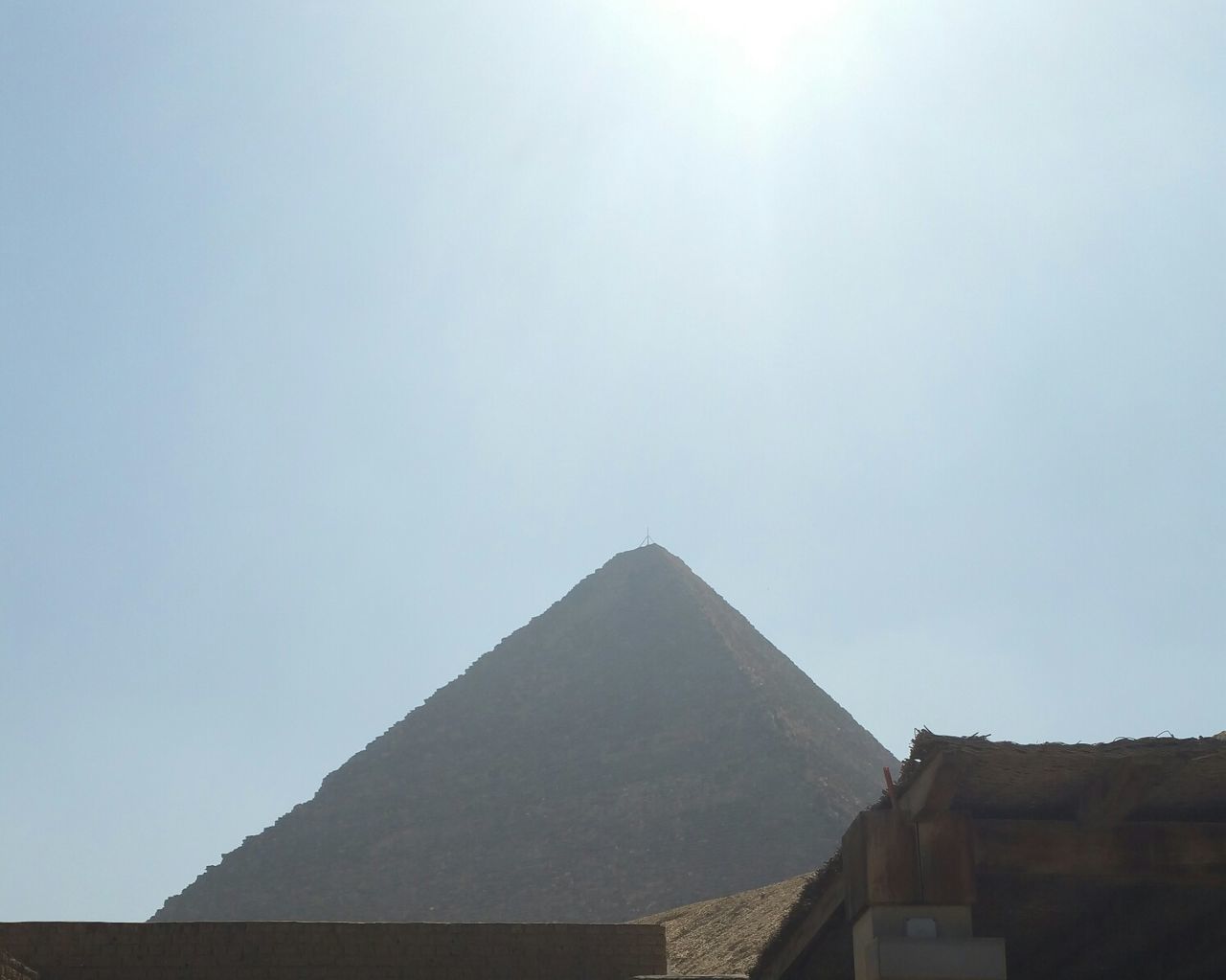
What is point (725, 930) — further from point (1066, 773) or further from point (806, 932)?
point (1066, 773)

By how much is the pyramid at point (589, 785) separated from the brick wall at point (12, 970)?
38272 millimetres

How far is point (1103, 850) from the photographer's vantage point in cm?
528

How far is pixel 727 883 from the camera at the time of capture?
4938 cm

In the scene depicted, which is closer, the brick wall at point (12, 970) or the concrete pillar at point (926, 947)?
the concrete pillar at point (926, 947)

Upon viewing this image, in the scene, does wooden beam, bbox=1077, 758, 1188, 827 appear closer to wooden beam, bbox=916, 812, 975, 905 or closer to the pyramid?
wooden beam, bbox=916, 812, 975, 905

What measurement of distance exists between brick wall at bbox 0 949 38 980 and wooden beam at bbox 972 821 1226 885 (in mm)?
6642

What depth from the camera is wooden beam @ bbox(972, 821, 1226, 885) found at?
524 cm

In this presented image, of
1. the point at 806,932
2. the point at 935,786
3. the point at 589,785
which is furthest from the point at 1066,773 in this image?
the point at 589,785

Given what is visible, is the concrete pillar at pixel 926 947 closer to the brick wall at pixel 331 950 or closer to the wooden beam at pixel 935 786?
the wooden beam at pixel 935 786

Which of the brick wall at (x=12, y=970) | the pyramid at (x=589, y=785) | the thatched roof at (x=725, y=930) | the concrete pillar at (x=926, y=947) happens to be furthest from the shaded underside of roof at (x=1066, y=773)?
the pyramid at (x=589, y=785)

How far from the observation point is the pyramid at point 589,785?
53062mm

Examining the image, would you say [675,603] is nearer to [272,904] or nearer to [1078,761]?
[272,904]

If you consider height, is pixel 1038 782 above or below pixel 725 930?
below

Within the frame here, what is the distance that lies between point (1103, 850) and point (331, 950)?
283 inches
